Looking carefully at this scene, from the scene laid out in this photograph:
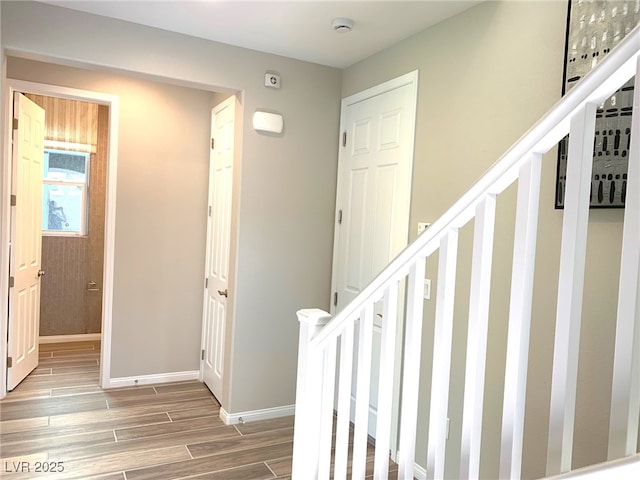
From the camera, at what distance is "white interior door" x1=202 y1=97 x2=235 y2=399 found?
339 cm

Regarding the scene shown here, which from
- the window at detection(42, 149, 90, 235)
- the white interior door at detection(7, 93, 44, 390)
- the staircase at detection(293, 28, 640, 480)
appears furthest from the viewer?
the window at detection(42, 149, 90, 235)

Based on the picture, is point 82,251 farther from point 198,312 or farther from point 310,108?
point 310,108

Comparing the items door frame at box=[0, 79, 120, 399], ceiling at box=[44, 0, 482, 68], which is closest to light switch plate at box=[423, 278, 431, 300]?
ceiling at box=[44, 0, 482, 68]

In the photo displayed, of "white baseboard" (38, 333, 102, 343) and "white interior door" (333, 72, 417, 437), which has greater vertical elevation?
"white interior door" (333, 72, 417, 437)

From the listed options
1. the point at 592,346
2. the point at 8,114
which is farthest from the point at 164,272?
the point at 592,346

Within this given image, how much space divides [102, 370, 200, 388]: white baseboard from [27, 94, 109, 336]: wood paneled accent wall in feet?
5.46

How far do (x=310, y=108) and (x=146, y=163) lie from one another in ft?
4.76

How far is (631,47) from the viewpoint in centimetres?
78

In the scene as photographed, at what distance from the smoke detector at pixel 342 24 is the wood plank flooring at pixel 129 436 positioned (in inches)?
102

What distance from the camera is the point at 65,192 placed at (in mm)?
4938

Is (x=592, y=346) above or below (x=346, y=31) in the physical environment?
below

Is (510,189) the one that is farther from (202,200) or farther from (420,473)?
(202,200)

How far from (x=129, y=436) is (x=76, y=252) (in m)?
2.78

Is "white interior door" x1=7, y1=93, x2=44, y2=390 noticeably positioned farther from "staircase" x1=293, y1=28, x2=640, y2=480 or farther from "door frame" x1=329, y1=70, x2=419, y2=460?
"staircase" x1=293, y1=28, x2=640, y2=480
